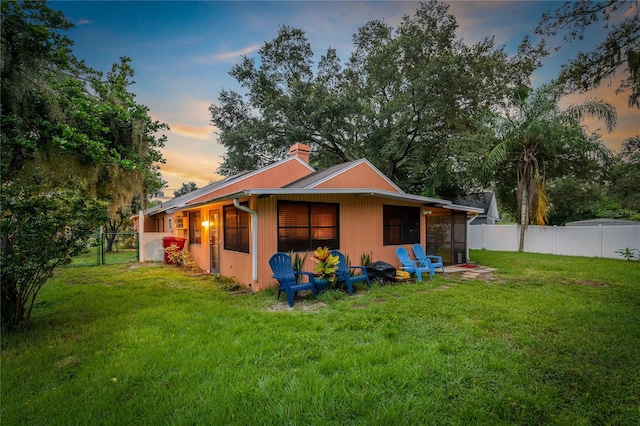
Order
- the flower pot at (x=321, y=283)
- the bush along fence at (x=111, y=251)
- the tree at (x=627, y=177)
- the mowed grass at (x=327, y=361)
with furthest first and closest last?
the tree at (x=627, y=177)
the bush along fence at (x=111, y=251)
the flower pot at (x=321, y=283)
the mowed grass at (x=327, y=361)

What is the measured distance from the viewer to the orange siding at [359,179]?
8203 mm

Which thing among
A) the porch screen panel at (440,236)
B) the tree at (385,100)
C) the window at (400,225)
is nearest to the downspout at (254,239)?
the window at (400,225)

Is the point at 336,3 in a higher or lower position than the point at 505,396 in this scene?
higher

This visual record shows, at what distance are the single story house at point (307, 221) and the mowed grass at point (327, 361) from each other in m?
1.53

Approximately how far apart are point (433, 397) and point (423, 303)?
9.37 feet

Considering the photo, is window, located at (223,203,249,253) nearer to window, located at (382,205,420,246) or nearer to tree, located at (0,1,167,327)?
tree, located at (0,1,167,327)

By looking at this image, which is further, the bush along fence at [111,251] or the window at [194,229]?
the bush along fence at [111,251]

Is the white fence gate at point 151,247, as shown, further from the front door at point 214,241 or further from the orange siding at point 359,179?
the orange siding at point 359,179

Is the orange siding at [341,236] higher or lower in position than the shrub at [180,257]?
higher

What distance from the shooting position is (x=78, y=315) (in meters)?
4.38

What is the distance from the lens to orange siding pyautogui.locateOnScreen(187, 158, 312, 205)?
9320 millimetres

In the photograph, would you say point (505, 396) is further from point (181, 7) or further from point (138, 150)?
point (181, 7)

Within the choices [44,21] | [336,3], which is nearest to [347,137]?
[336,3]

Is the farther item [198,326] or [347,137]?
[347,137]
